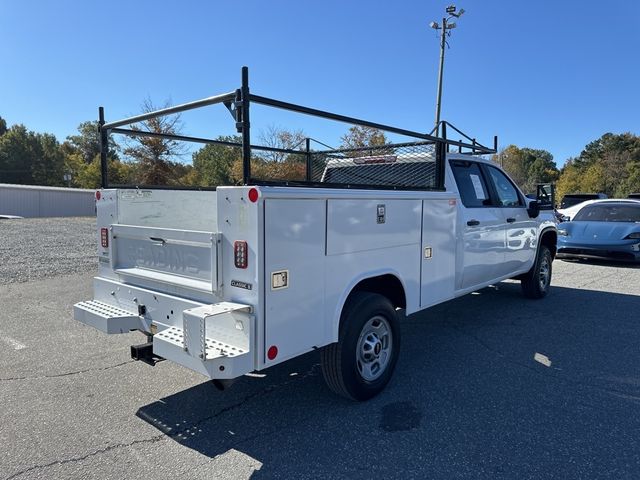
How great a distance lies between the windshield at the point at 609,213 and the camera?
37.2ft

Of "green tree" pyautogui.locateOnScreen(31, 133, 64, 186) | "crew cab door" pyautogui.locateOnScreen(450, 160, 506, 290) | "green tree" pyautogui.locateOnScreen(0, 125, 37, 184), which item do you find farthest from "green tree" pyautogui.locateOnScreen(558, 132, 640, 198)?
"green tree" pyautogui.locateOnScreen(0, 125, 37, 184)

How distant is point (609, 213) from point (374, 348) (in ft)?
34.2

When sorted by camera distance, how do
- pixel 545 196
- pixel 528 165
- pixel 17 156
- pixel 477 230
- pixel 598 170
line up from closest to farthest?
pixel 477 230 → pixel 545 196 → pixel 598 170 → pixel 17 156 → pixel 528 165

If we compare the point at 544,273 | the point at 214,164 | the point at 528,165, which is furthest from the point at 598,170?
the point at 214,164

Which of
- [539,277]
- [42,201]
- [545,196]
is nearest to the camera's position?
[545,196]

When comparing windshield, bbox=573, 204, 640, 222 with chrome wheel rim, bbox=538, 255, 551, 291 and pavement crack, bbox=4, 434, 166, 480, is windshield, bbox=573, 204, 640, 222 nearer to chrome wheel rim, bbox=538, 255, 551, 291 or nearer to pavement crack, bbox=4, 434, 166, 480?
chrome wheel rim, bbox=538, 255, 551, 291

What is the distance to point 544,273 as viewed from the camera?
24.4ft

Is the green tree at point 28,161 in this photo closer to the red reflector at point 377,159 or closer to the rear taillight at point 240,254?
the red reflector at point 377,159

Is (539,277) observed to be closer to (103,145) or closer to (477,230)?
(477,230)

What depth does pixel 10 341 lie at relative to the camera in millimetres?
5188

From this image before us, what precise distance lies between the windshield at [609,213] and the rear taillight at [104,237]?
37.3ft

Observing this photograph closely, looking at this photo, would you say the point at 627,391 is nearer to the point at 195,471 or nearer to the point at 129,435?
the point at 195,471

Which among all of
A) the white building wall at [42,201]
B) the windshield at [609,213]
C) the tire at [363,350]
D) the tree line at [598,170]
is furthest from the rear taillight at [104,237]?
the white building wall at [42,201]

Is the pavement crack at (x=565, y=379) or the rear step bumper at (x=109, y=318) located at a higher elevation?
the rear step bumper at (x=109, y=318)
